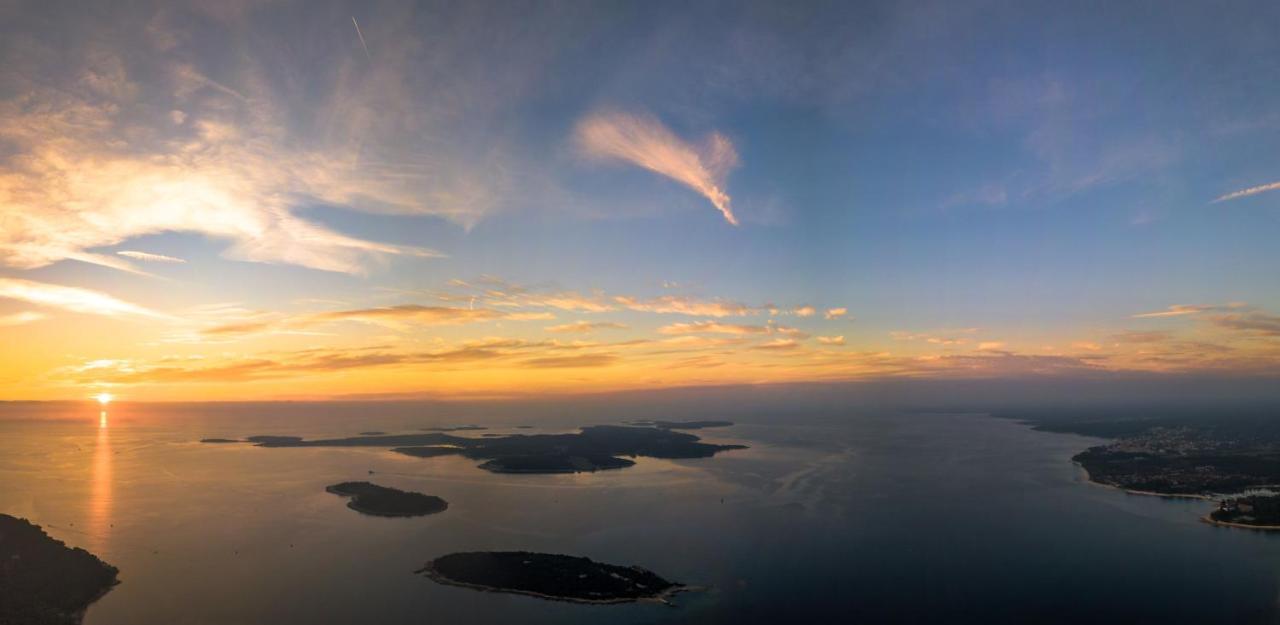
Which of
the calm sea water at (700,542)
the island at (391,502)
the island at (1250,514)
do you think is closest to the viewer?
the calm sea water at (700,542)

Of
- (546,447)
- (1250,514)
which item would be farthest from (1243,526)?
(546,447)

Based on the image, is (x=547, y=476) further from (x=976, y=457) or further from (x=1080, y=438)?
(x=1080, y=438)

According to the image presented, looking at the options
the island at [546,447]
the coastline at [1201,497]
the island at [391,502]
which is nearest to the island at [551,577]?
the island at [391,502]

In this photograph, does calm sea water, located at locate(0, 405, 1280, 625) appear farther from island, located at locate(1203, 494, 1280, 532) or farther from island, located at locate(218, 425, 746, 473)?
island, located at locate(218, 425, 746, 473)

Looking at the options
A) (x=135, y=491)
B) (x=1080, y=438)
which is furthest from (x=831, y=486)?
(x=1080, y=438)

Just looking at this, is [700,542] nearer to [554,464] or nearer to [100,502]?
[554,464]

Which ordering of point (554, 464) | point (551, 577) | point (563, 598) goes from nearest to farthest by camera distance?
point (563, 598) → point (551, 577) → point (554, 464)

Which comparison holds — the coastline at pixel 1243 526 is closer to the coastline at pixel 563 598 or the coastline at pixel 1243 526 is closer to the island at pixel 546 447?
the coastline at pixel 563 598
